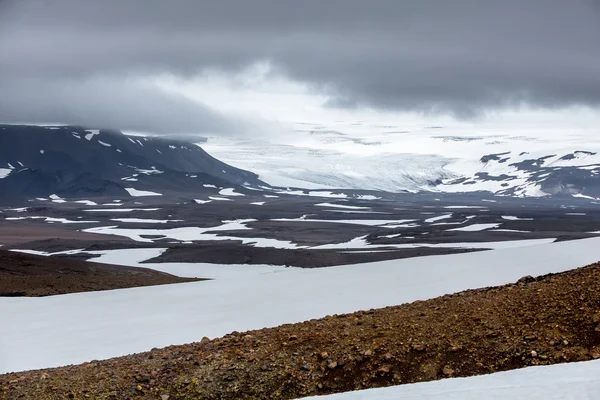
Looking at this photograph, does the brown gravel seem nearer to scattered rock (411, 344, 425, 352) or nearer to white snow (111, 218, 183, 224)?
scattered rock (411, 344, 425, 352)

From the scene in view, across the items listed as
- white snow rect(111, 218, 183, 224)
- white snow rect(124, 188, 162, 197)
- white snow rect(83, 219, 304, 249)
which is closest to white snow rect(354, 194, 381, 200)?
white snow rect(124, 188, 162, 197)

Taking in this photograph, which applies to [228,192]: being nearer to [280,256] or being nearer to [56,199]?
[56,199]

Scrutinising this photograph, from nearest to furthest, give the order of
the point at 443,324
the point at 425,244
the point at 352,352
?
the point at 352,352, the point at 443,324, the point at 425,244

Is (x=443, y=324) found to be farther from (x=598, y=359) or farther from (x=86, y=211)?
(x=86, y=211)

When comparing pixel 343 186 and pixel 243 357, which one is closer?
pixel 243 357

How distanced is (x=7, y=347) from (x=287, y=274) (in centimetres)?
662

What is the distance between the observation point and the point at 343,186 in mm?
180250

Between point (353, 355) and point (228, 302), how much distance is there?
698cm

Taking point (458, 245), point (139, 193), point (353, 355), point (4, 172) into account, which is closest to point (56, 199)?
point (139, 193)

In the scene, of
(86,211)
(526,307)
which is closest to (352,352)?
(526,307)

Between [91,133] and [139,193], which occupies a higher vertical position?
[91,133]

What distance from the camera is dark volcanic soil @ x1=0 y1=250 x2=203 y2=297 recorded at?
23344 mm

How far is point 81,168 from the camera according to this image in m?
171

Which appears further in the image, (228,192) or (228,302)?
(228,192)
